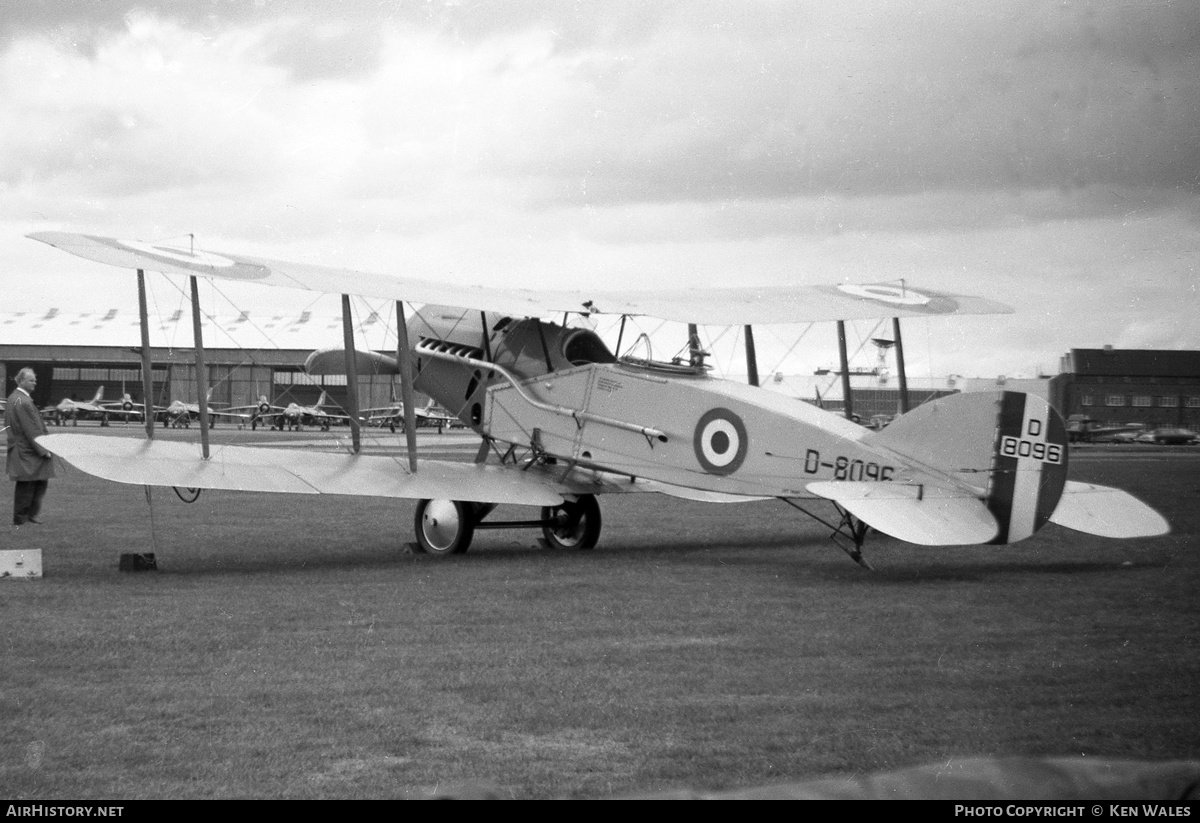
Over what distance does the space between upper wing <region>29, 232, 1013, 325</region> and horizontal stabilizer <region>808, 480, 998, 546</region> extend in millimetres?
3185

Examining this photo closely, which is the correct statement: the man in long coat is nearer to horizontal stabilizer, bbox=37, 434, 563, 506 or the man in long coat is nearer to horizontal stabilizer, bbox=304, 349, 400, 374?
horizontal stabilizer, bbox=37, 434, 563, 506

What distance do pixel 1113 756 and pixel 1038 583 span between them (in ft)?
17.4

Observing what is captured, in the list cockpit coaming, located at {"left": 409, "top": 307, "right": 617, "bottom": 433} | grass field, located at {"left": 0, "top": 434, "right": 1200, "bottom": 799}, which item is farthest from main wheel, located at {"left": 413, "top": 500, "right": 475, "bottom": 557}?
cockpit coaming, located at {"left": 409, "top": 307, "right": 617, "bottom": 433}

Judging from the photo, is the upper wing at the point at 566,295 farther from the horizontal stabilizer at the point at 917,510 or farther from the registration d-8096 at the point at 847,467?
the horizontal stabilizer at the point at 917,510

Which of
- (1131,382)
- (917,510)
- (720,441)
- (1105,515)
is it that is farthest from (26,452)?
(1131,382)

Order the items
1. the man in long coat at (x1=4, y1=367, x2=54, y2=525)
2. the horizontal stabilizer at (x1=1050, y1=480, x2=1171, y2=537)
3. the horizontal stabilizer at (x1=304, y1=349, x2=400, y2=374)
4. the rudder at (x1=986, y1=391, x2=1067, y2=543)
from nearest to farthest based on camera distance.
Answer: the rudder at (x1=986, y1=391, x2=1067, y2=543) < the horizontal stabilizer at (x1=1050, y1=480, x2=1171, y2=537) < the man in long coat at (x1=4, y1=367, x2=54, y2=525) < the horizontal stabilizer at (x1=304, y1=349, x2=400, y2=374)

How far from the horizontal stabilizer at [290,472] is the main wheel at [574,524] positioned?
0.57 m

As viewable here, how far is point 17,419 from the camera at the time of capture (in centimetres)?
1325

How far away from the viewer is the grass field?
479 cm

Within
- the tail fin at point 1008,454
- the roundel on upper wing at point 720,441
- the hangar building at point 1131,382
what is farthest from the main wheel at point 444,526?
the hangar building at point 1131,382

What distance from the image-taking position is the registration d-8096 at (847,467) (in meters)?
10.5

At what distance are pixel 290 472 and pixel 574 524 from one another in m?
3.08

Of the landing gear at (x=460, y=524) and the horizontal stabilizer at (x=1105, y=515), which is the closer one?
the horizontal stabilizer at (x=1105, y=515)
